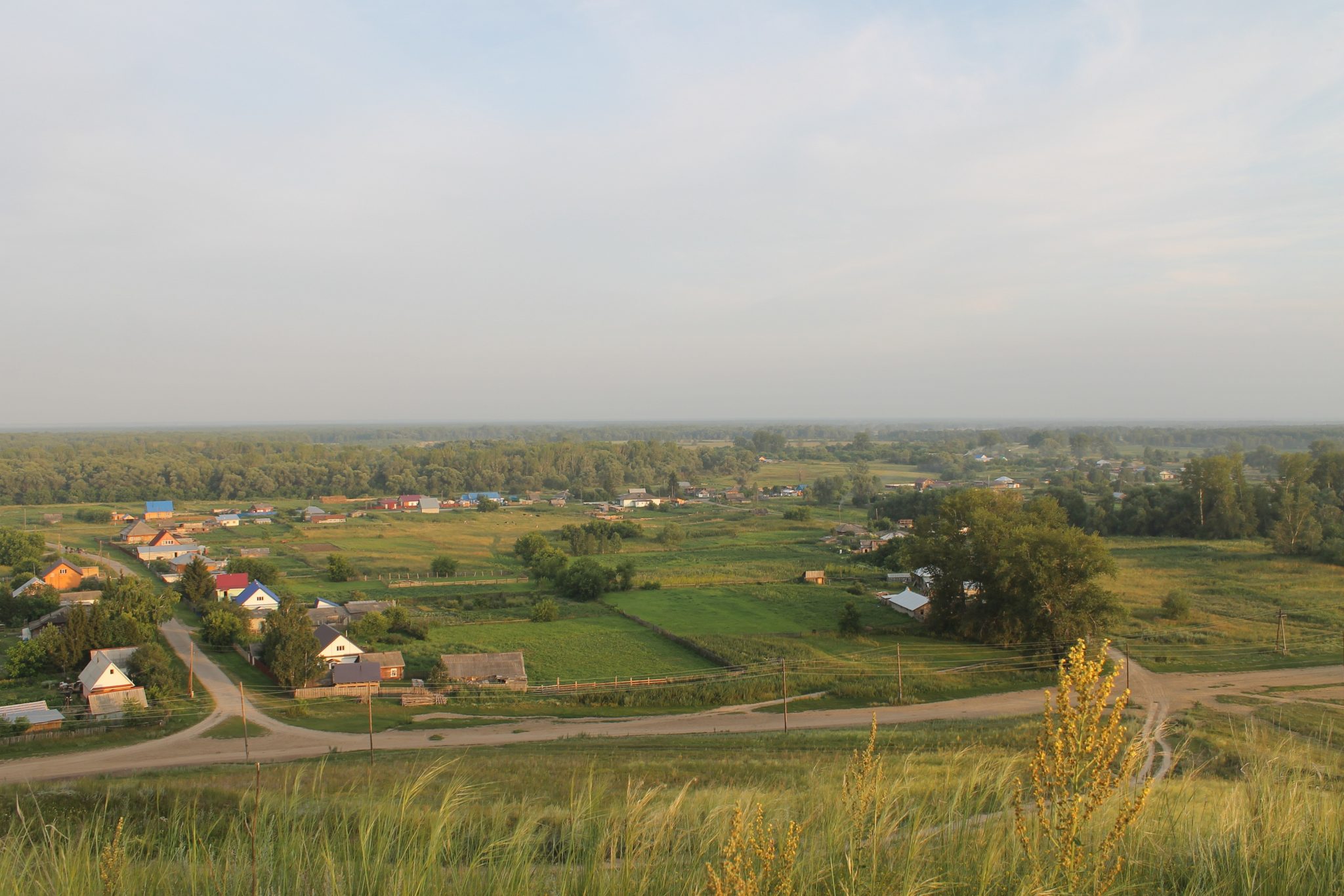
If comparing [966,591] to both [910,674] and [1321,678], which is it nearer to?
[910,674]

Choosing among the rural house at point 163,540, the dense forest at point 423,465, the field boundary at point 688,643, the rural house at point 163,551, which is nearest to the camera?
the field boundary at point 688,643

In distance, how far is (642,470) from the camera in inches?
4267

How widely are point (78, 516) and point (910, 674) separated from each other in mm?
71395

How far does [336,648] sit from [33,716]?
24.7 feet

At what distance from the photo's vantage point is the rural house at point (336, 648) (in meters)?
23.7

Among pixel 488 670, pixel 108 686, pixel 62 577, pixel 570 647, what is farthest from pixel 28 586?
pixel 570 647

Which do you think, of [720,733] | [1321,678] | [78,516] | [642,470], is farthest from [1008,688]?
[642,470]

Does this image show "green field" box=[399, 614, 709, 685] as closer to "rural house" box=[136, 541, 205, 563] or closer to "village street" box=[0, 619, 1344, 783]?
"village street" box=[0, 619, 1344, 783]

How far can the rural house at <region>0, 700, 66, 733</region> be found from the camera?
17.7 m

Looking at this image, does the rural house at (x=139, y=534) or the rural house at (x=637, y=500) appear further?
the rural house at (x=637, y=500)

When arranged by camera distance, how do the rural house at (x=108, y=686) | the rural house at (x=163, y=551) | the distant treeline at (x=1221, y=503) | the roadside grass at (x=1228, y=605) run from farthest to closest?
the distant treeline at (x=1221, y=503)
the rural house at (x=163, y=551)
the roadside grass at (x=1228, y=605)
the rural house at (x=108, y=686)

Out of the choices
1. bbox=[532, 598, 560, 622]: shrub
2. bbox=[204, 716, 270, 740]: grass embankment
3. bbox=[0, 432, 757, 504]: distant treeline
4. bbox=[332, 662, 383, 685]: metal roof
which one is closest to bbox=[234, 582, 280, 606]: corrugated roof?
bbox=[532, 598, 560, 622]: shrub

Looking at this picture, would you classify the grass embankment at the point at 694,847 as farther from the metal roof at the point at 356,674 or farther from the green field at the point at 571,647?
the green field at the point at 571,647

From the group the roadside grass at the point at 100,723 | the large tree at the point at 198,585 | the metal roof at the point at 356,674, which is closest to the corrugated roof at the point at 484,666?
the metal roof at the point at 356,674
